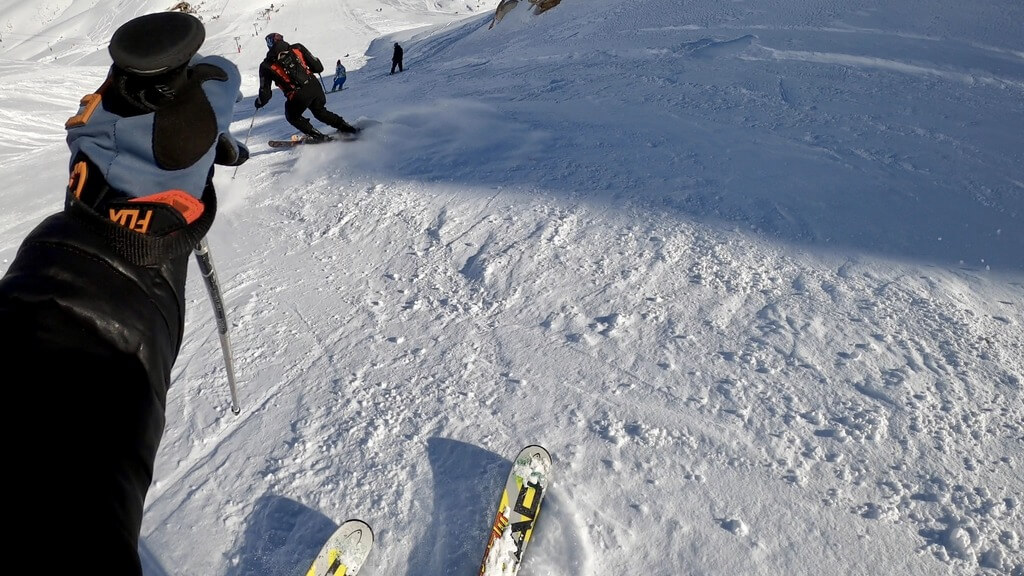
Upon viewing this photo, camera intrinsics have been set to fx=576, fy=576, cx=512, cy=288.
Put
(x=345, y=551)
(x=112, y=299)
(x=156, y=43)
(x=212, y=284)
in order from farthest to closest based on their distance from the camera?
1. (x=345, y=551)
2. (x=212, y=284)
3. (x=156, y=43)
4. (x=112, y=299)

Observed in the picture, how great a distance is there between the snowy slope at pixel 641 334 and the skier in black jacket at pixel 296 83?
1.93ft

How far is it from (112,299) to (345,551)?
1724 millimetres

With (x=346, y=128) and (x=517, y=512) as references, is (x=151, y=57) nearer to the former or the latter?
(x=517, y=512)

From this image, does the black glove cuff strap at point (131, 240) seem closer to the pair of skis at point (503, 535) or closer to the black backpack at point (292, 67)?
the pair of skis at point (503, 535)

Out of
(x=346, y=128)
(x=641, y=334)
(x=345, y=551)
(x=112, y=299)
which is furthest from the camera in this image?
(x=346, y=128)

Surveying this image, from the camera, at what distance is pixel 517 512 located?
273cm

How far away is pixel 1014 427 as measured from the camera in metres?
3.06

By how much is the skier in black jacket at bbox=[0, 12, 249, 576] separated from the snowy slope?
1752mm

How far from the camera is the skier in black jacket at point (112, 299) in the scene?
3.06 ft

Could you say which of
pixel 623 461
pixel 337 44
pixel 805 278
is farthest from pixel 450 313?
pixel 337 44

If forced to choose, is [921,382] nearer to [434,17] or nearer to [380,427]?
[380,427]

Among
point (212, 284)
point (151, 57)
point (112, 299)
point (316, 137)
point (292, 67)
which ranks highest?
point (151, 57)

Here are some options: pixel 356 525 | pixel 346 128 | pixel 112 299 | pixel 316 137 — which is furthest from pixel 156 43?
pixel 316 137

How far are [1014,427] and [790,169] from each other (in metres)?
3.42
